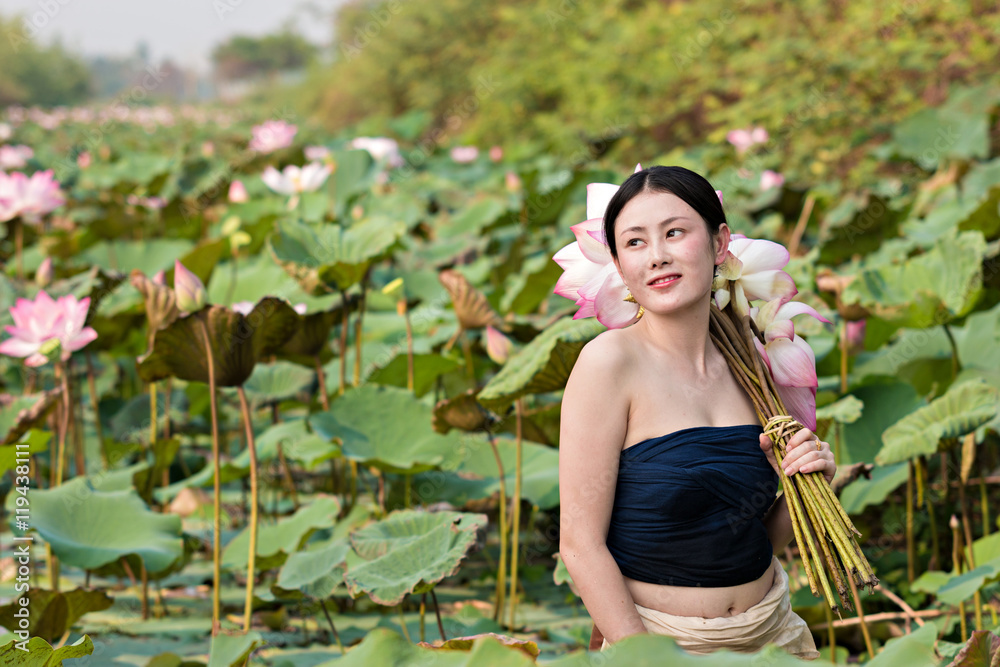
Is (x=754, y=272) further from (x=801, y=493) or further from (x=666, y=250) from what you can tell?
(x=801, y=493)

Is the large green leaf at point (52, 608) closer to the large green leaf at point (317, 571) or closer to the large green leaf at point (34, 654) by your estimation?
the large green leaf at point (317, 571)

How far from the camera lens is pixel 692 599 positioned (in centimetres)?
98

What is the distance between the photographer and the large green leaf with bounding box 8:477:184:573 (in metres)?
1.72

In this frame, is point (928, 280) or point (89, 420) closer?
point (928, 280)

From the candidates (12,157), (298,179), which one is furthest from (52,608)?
(12,157)

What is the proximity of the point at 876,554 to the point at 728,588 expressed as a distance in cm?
151

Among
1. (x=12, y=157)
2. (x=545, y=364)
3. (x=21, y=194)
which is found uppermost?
(x=12, y=157)

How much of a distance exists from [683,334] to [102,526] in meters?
1.41

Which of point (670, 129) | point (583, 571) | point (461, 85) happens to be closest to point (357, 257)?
point (583, 571)

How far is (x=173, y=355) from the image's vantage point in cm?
162

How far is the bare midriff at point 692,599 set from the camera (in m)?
0.98

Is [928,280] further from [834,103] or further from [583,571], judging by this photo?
[834,103]

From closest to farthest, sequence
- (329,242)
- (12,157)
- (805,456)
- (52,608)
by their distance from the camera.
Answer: (805,456) → (52,608) → (329,242) → (12,157)

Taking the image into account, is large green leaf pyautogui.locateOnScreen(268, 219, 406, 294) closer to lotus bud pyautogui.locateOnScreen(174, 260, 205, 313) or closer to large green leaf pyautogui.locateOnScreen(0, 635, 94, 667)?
lotus bud pyautogui.locateOnScreen(174, 260, 205, 313)
